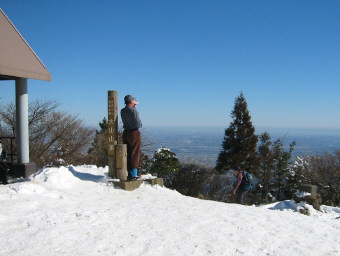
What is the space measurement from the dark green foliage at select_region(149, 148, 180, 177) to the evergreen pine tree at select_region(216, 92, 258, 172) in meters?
11.5

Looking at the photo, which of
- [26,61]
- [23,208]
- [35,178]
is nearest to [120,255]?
[23,208]

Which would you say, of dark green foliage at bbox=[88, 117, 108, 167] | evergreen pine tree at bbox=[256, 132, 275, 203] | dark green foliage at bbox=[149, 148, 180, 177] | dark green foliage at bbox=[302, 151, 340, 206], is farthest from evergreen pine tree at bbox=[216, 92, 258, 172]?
dark green foliage at bbox=[88, 117, 108, 167]

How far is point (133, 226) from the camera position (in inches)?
171

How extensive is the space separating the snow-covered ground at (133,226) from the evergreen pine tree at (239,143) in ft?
92.6

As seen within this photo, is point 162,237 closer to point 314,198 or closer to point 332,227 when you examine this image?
point 332,227

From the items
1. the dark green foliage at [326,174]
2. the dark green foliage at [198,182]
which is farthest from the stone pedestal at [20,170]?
the dark green foliage at [326,174]

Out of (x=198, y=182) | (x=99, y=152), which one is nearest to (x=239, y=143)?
(x=198, y=182)

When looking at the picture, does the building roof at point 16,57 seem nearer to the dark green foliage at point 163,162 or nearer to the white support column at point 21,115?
the white support column at point 21,115

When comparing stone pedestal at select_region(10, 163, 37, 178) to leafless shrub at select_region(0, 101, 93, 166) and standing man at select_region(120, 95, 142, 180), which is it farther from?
leafless shrub at select_region(0, 101, 93, 166)

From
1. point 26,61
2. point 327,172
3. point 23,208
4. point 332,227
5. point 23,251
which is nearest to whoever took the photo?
point 23,251

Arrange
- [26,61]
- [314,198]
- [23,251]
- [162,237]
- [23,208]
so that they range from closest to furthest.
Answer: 1. [23,251]
2. [162,237]
3. [23,208]
4. [26,61]
5. [314,198]

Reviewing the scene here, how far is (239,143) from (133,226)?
3182 cm

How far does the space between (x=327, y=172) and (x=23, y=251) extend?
26.0 metres

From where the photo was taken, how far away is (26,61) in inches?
262
